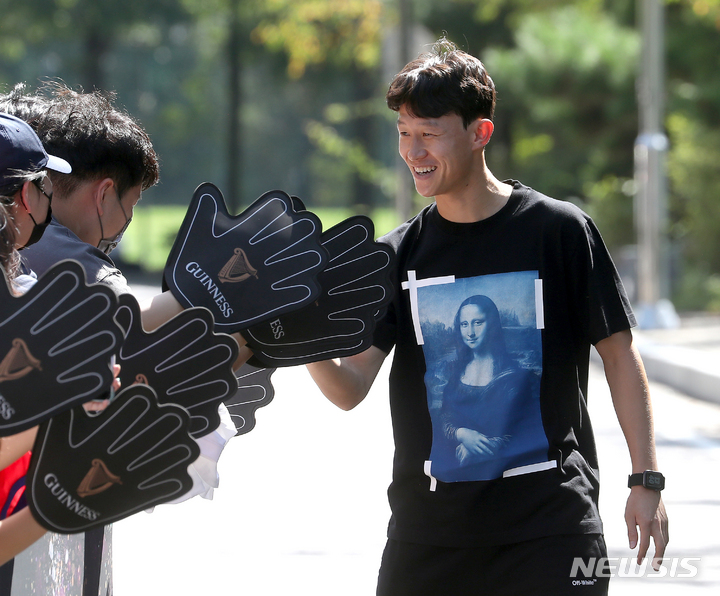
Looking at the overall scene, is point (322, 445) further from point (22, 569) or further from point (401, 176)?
point (401, 176)

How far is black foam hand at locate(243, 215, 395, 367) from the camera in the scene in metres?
2.21

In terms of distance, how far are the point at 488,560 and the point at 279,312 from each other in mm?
795

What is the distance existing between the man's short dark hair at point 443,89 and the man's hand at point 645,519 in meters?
0.97

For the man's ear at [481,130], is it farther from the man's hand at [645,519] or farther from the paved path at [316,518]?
the paved path at [316,518]

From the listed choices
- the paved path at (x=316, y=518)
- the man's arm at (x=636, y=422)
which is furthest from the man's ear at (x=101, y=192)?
the paved path at (x=316, y=518)

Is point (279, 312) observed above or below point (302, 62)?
below

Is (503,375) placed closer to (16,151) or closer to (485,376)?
(485,376)

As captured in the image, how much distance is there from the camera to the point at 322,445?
23.7 ft

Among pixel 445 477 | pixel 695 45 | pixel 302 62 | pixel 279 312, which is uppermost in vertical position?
pixel 302 62

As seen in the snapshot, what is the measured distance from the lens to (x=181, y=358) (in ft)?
5.62

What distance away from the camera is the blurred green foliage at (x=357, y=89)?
56.7 feet

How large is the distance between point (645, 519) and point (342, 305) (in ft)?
2.83

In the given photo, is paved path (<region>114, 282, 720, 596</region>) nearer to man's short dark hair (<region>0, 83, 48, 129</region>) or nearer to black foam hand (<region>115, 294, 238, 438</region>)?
man's short dark hair (<region>0, 83, 48, 129</region>)

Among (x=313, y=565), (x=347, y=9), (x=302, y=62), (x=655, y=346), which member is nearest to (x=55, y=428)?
(x=313, y=565)
